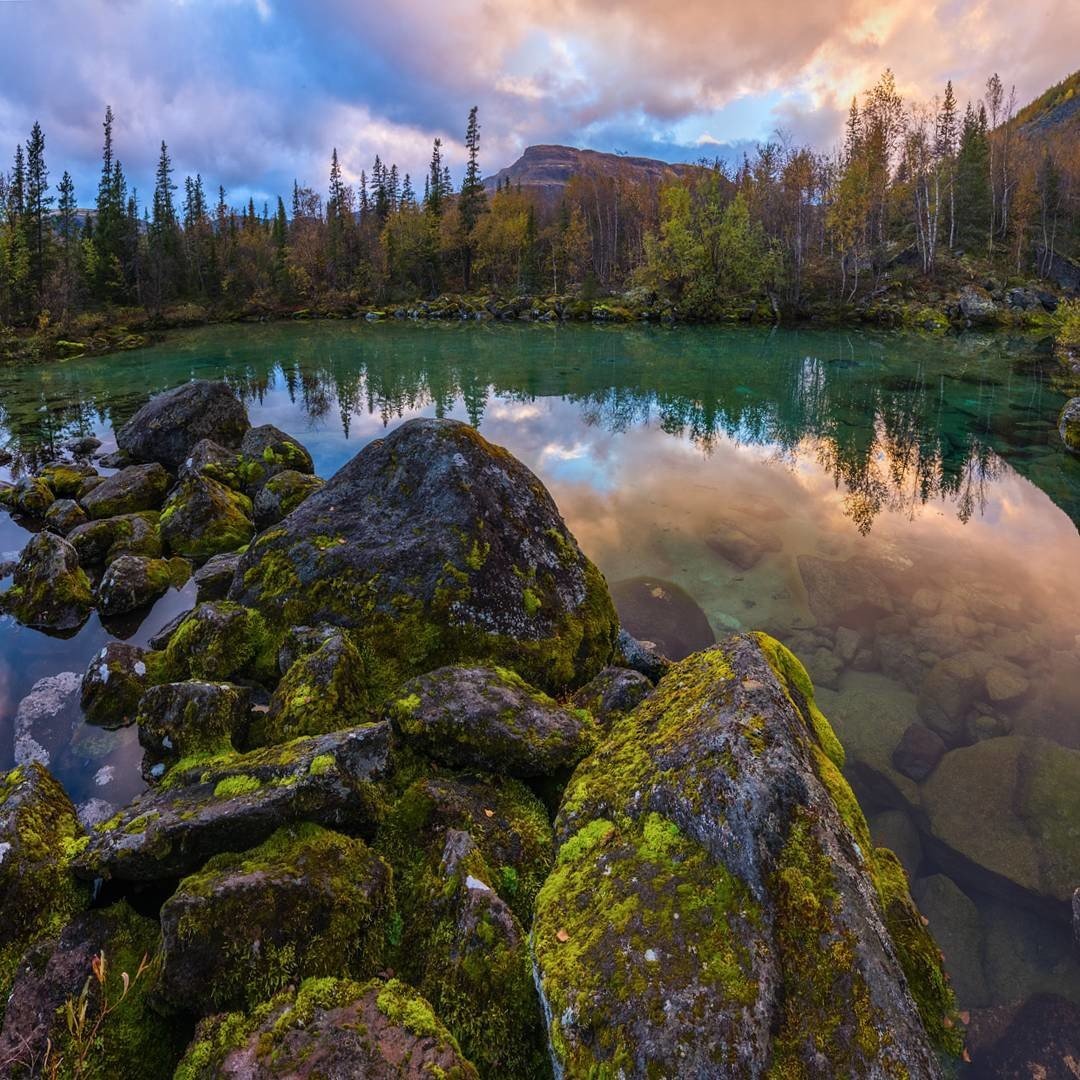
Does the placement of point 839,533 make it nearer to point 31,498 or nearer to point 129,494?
point 129,494

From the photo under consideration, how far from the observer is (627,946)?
3.84 metres

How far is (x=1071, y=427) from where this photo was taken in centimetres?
2286

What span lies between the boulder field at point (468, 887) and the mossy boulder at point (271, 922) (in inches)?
0.7

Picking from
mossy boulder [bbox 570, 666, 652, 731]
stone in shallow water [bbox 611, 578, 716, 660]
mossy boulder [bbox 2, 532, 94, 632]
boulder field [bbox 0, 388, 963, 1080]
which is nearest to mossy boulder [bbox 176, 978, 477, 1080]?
boulder field [bbox 0, 388, 963, 1080]

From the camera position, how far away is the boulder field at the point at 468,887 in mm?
3609

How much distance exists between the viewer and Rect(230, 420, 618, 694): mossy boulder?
830 cm

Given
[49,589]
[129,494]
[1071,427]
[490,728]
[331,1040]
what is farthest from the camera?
[1071,427]

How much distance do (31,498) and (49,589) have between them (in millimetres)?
7462

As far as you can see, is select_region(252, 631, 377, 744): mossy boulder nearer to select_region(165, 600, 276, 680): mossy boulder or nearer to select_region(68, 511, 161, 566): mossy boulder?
select_region(165, 600, 276, 680): mossy boulder

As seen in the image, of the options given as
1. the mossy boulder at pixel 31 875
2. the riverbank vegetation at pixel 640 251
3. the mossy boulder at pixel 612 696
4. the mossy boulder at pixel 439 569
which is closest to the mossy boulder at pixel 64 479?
the mossy boulder at pixel 439 569

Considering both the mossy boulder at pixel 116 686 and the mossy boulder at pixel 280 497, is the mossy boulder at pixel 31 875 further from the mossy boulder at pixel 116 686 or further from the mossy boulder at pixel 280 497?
the mossy boulder at pixel 280 497

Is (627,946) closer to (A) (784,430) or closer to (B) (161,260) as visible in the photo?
(A) (784,430)

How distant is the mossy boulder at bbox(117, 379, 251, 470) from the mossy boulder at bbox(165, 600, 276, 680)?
1404 cm

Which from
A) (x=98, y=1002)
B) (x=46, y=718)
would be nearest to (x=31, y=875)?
(x=98, y=1002)
